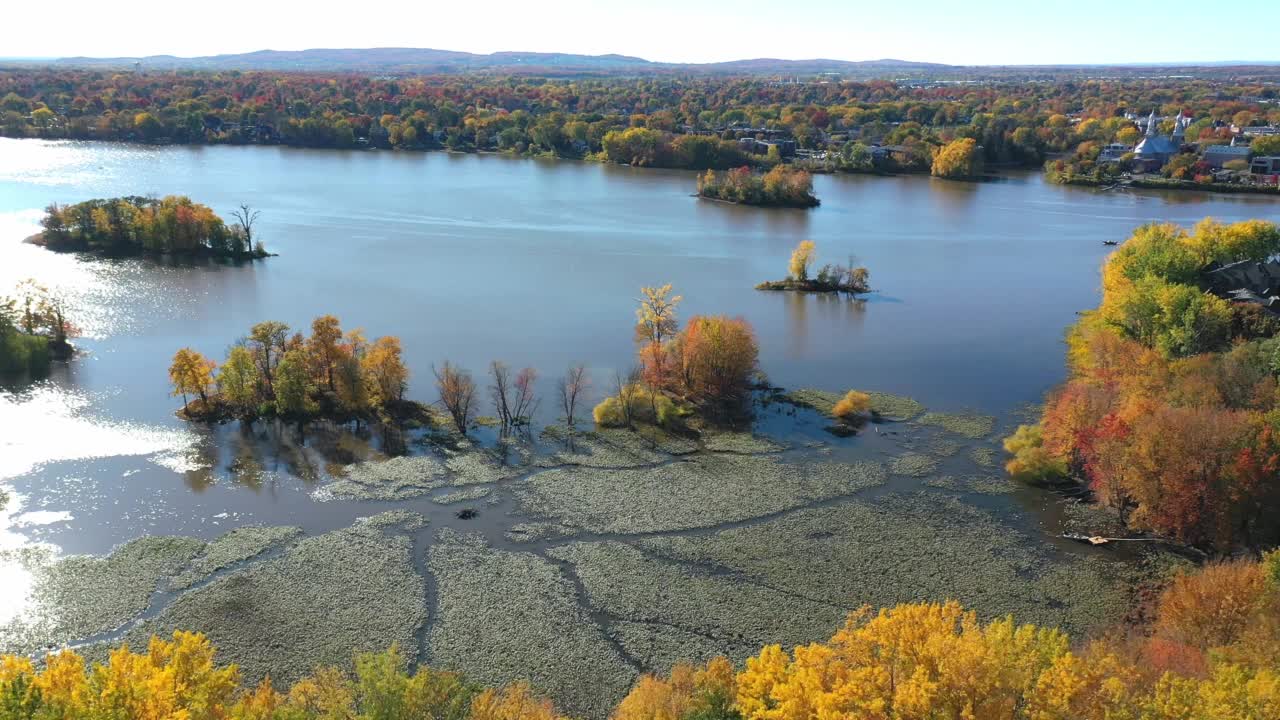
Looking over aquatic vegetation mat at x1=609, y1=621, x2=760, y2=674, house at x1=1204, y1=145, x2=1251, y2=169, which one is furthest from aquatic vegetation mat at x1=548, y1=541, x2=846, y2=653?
house at x1=1204, y1=145, x2=1251, y2=169

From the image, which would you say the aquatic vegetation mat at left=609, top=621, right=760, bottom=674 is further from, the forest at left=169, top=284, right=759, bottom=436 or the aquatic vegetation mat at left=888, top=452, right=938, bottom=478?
the forest at left=169, top=284, right=759, bottom=436

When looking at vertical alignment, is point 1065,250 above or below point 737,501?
above

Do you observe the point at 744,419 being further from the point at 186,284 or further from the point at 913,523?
the point at 186,284

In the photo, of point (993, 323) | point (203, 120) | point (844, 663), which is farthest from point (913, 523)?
point (203, 120)

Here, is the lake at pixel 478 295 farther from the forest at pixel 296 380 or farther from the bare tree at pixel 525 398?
the forest at pixel 296 380

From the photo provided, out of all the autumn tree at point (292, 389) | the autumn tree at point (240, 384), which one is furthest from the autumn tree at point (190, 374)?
the autumn tree at point (292, 389)
